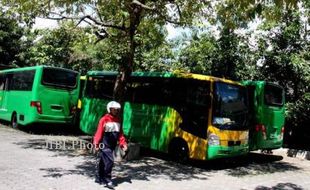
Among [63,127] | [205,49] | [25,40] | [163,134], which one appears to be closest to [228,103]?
[163,134]

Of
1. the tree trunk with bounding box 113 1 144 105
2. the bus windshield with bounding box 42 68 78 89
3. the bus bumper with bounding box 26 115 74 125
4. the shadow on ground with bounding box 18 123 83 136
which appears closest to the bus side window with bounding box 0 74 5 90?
the shadow on ground with bounding box 18 123 83 136

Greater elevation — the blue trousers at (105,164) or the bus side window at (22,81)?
the bus side window at (22,81)

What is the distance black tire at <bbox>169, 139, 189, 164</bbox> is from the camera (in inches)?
531

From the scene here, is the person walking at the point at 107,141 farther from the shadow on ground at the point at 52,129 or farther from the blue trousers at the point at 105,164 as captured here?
the shadow on ground at the point at 52,129

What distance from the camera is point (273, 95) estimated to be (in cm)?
1566

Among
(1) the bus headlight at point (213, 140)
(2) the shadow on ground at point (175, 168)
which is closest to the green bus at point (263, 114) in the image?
(2) the shadow on ground at point (175, 168)

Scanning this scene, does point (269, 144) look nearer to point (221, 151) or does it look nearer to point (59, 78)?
point (221, 151)

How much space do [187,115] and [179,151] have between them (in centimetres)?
116

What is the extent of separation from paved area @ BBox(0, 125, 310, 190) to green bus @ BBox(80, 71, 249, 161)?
0.60 metres

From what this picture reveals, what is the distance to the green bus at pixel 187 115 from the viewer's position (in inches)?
508

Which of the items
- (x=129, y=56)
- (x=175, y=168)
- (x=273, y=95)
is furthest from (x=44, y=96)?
(x=273, y=95)

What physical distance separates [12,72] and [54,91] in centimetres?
371

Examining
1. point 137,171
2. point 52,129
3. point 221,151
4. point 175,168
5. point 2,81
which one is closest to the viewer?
point 137,171

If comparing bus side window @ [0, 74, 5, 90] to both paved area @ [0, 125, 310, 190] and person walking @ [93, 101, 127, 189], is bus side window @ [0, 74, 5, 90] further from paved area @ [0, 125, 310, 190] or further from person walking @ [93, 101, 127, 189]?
person walking @ [93, 101, 127, 189]
